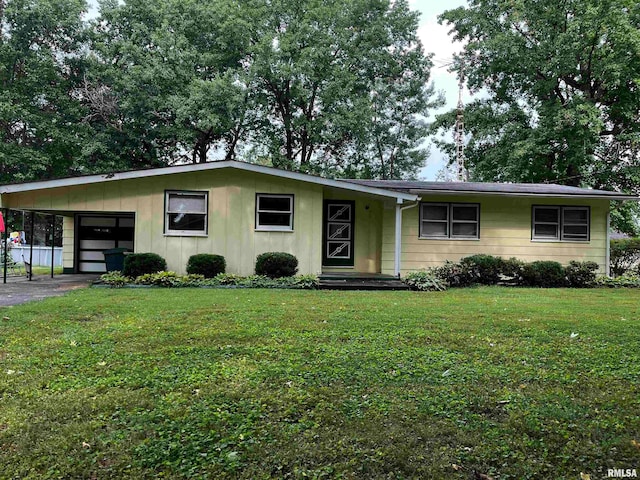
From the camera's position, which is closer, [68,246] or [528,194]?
[528,194]

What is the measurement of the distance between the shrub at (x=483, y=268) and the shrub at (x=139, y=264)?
8.40m

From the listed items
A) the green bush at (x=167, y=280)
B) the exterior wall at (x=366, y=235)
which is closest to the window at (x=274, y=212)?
the exterior wall at (x=366, y=235)

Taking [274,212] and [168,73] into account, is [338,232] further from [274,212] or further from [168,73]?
[168,73]

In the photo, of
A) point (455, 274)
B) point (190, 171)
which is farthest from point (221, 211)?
point (455, 274)

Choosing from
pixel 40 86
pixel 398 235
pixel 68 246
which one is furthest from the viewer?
pixel 40 86

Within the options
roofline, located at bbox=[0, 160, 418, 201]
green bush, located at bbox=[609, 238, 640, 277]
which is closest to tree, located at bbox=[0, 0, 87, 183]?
roofline, located at bbox=[0, 160, 418, 201]

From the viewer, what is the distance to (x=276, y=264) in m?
11.7

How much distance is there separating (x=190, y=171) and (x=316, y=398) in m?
9.82

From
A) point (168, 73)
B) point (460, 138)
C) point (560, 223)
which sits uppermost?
point (168, 73)

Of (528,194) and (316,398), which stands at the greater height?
(528,194)

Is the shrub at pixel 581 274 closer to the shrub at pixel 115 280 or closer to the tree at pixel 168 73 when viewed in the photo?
the shrub at pixel 115 280

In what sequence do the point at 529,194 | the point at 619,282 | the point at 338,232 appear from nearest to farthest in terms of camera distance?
the point at 619,282, the point at 529,194, the point at 338,232

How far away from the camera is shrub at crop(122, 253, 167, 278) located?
11.4 meters

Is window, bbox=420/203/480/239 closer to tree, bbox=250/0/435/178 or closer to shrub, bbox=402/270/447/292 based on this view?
shrub, bbox=402/270/447/292
